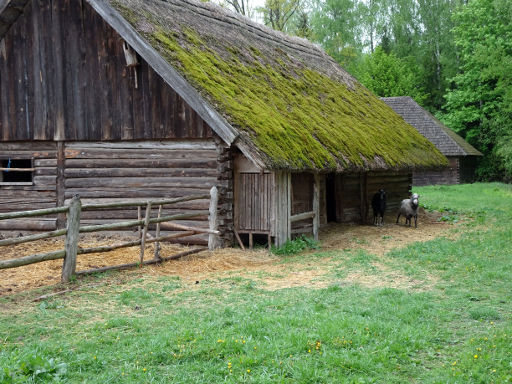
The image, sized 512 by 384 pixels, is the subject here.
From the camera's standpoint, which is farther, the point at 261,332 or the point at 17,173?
the point at 17,173

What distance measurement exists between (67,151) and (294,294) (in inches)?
293

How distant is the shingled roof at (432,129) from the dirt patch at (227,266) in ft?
75.4

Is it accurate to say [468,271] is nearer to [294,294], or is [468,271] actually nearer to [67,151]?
[294,294]

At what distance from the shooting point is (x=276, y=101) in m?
13.9

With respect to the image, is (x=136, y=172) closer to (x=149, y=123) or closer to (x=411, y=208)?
(x=149, y=123)

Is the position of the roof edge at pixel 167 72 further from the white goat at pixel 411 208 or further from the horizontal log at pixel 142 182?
the white goat at pixel 411 208

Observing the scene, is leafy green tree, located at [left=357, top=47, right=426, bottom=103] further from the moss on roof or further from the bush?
the bush

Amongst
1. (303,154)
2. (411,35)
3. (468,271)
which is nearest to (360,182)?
(303,154)

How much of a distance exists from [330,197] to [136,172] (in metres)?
7.33

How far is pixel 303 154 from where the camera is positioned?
40.2 ft

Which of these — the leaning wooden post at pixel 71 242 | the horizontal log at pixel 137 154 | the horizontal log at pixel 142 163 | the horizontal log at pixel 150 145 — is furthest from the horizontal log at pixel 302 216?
the leaning wooden post at pixel 71 242

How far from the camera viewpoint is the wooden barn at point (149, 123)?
38.9 feet

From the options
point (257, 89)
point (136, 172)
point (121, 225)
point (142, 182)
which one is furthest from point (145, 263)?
point (257, 89)

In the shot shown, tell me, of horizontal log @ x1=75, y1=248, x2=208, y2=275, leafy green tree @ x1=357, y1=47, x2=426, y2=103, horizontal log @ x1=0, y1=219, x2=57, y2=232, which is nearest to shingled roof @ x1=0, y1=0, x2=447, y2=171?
horizontal log @ x1=75, y1=248, x2=208, y2=275
